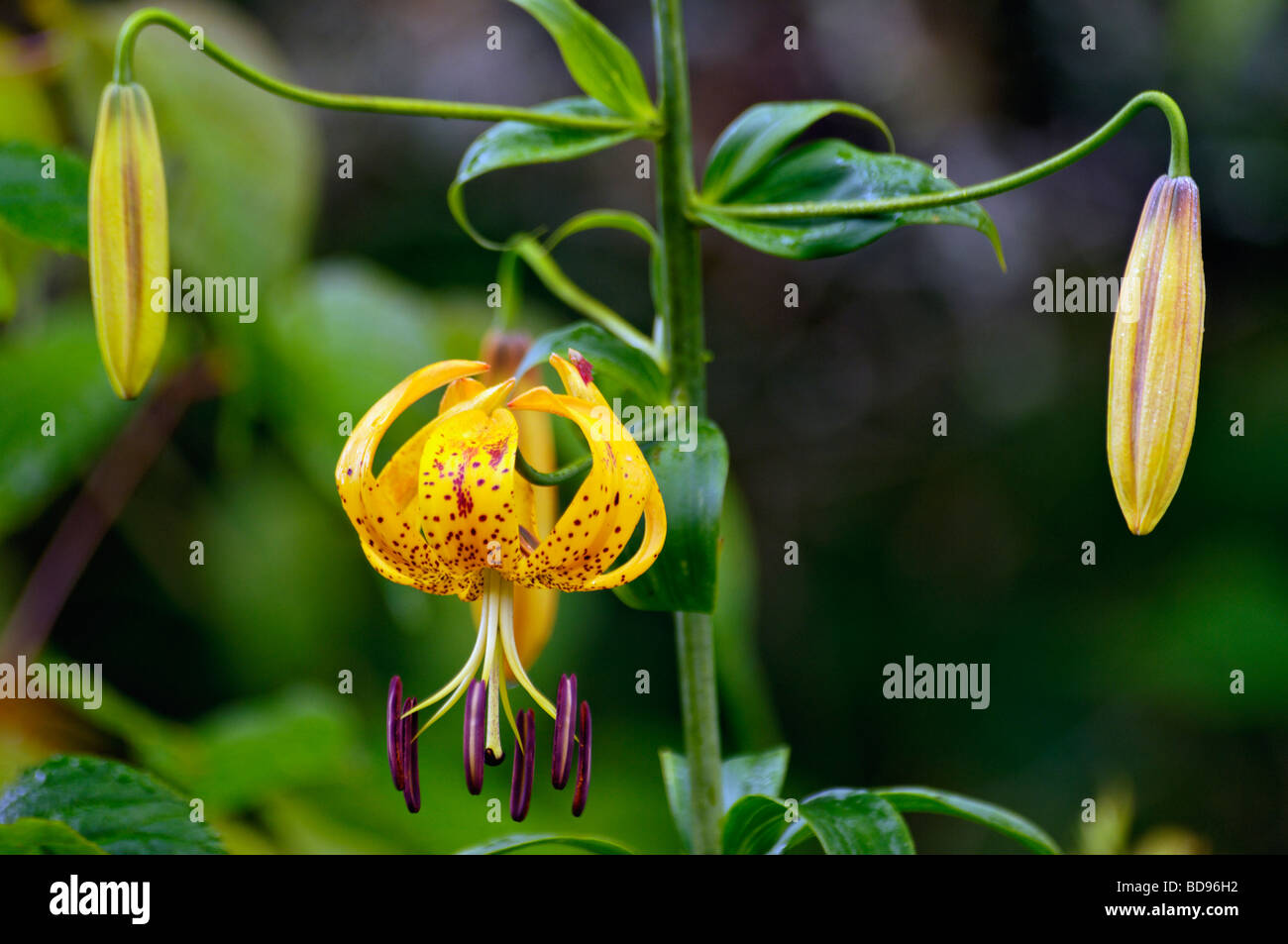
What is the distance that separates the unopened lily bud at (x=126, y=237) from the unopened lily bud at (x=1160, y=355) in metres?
0.37

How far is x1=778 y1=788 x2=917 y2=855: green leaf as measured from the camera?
0.47 m

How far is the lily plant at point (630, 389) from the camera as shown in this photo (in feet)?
1.36

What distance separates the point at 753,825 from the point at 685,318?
0.23 m

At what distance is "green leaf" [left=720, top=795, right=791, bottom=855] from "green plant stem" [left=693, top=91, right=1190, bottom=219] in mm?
249

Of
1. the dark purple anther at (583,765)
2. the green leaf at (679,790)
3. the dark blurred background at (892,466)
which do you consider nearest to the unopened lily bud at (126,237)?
the dark purple anther at (583,765)

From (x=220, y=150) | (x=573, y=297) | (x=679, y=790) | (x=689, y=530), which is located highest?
(x=220, y=150)

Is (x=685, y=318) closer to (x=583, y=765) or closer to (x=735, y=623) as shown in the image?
(x=583, y=765)

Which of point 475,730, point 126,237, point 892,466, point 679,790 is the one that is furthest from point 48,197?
point 892,466

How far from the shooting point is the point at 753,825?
0.53 metres

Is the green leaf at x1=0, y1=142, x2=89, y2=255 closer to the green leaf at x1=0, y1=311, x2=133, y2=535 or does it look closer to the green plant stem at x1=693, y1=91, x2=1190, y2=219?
the green leaf at x1=0, y1=311, x2=133, y2=535

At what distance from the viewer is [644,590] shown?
0.46 meters

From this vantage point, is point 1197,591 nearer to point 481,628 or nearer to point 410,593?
point 410,593

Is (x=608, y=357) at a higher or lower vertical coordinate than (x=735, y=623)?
higher
